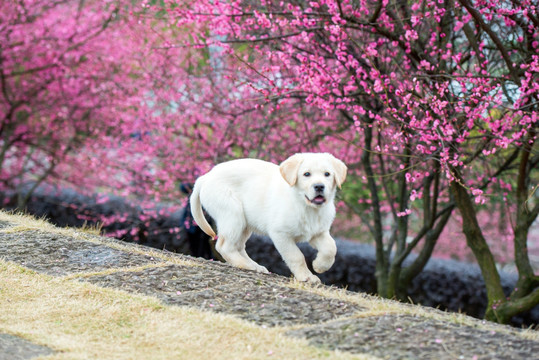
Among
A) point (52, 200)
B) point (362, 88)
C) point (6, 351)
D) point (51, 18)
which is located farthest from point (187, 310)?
point (52, 200)

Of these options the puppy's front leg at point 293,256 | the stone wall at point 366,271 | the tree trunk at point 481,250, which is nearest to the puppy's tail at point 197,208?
the puppy's front leg at point 293,256

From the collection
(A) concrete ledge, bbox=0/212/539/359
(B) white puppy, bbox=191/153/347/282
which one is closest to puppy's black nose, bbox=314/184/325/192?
(B) white puppy, bbox=191/153/347/282

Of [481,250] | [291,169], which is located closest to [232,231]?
[291,169]

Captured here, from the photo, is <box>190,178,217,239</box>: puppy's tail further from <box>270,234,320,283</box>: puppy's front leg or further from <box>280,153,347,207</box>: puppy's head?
<box>280,153,347,207</box>: puppy's head

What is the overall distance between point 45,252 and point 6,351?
2.06 m

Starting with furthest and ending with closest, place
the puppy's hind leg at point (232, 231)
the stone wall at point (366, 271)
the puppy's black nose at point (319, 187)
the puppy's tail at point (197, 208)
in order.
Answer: the stone wall at point (366, 271) → the puppy's tail at point (197, 208) → the puppy's hind leg at point (232, 231) → the puppy's black nose at point (319, 187)

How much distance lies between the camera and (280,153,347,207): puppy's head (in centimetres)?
494

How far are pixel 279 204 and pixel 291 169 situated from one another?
0.39 metres

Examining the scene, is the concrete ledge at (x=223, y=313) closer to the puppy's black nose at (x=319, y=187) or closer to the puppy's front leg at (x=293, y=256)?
the puppy's front leg at (x=293, y=256)

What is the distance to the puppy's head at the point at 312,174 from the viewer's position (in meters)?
4.94

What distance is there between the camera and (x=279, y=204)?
5332 millimetres

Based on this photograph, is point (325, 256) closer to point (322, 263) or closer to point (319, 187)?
point (322, 263)

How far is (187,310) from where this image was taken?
4.17 meters

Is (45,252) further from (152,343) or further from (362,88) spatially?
(362,88)
